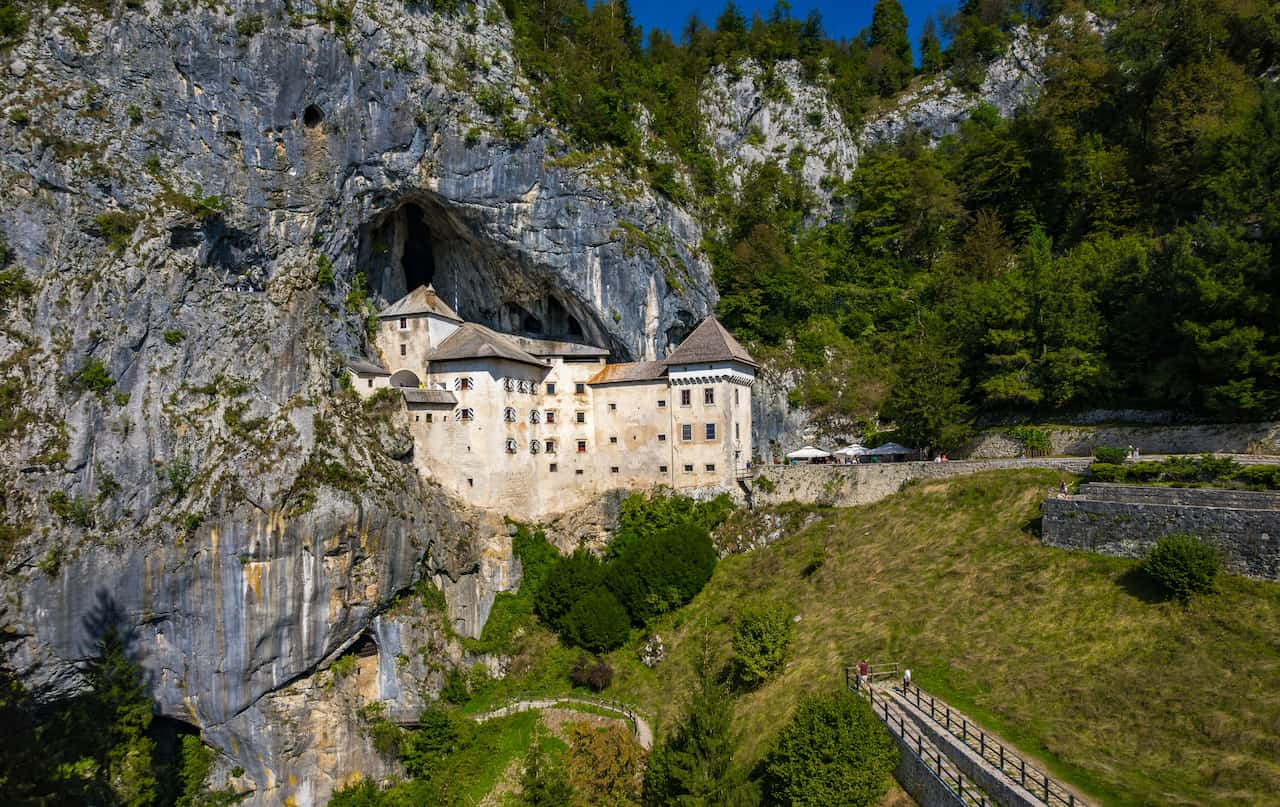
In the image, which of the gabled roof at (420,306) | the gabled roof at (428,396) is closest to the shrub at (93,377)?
the gabled roof at (428,396)

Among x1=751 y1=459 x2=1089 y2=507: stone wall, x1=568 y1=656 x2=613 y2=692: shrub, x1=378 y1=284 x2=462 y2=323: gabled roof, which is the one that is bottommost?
x1=568 y1=656 x2=613 y2=692: shrub

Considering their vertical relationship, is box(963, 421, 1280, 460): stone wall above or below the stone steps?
above

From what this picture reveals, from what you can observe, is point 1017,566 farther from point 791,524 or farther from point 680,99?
point 680,99

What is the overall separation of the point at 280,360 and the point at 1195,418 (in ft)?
140

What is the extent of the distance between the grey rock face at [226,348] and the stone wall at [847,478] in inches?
604

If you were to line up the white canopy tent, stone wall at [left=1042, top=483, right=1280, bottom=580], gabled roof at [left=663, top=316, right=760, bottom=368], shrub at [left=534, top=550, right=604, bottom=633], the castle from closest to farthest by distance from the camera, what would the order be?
stone wall at [left=1042, top=483, right=1280, bottom=580] → shrub at [left=534, top=550, right=604, bottom=633] → the castle → gabled roof at [left=663, top=316, right=760, bottom=368] → the white canopy tent

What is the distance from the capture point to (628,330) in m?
42.2

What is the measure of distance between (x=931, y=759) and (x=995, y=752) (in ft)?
5.27

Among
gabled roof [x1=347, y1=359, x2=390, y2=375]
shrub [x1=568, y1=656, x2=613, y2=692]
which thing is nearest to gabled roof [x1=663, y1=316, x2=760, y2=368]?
gabled roof [x1=347, y1=359, x2=390, y2=375]

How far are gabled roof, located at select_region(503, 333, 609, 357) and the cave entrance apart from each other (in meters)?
6.77

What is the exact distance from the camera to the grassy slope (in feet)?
53.2

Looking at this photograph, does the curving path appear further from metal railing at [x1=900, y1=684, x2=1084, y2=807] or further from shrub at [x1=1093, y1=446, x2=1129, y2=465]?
shrub at [x1=1093, y1=446, x2=1129, y2=465]

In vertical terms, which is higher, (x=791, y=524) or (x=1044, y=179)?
(x=1044, y=179)

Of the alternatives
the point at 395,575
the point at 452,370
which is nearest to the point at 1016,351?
the point at 452,370
